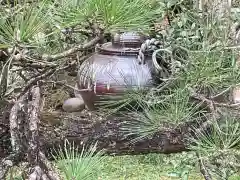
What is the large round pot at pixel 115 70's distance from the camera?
971mm

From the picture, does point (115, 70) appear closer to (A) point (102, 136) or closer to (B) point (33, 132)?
(A) point (102, 136)

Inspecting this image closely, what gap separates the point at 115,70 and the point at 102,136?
0.44 feet

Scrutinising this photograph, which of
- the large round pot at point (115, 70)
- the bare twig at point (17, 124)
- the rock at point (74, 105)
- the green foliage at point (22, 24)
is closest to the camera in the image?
the green foliage at point (22, 24)

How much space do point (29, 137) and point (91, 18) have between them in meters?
0.20

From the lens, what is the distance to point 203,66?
79 centimetres

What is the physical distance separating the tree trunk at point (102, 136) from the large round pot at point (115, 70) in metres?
0.06

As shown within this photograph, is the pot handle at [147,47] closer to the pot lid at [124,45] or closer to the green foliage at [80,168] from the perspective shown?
the pot lid at [124,45]

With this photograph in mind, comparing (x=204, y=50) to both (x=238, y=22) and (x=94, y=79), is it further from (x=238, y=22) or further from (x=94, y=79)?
(x=94, y=79)

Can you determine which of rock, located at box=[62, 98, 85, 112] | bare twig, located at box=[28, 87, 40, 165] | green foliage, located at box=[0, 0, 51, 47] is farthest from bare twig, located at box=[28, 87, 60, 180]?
rock, located at box=[62, 98, 85, 112]

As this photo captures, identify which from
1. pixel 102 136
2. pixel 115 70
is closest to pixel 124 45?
pixel 115 70

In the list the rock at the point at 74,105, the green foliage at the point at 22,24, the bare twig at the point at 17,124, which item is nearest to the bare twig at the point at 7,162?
the bare twig at the point at 17,124

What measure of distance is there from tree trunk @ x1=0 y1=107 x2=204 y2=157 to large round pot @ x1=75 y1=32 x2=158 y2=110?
58 mm

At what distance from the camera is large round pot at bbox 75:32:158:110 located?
0.97 meters

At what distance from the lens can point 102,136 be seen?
1.01 metres
